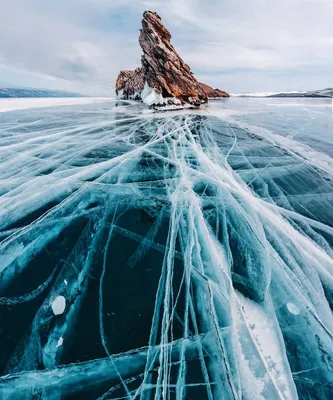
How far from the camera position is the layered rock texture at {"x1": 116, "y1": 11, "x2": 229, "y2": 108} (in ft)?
62.6

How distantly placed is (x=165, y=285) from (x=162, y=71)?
22.9m

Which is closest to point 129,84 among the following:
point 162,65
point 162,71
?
point 162,65

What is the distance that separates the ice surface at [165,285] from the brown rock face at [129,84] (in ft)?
105

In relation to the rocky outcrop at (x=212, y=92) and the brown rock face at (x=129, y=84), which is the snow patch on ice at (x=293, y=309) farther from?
the rocky outcrop at (x=212, y=92)

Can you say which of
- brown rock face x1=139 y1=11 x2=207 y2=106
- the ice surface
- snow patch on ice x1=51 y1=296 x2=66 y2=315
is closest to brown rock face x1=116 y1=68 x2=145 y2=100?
brown rock face x1=139 y1=11 x2=207 y2=106

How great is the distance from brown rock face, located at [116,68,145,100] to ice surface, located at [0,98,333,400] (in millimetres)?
31970

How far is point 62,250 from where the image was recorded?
7.79 ft

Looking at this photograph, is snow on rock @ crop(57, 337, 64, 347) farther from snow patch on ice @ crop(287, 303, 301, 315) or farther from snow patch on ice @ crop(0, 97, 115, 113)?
snow patch on ice @ crop(0, 97, 115, 113)

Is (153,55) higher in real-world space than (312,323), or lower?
higher

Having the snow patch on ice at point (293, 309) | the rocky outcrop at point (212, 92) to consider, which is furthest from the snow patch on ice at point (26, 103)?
the rocky outcrop at point (212, 92)

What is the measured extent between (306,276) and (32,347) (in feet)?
7.95

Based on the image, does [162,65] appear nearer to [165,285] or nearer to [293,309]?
[165,285]

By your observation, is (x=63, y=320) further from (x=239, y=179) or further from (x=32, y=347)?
(x=239, y=179)

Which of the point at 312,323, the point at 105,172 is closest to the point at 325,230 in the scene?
the point at 312,323
